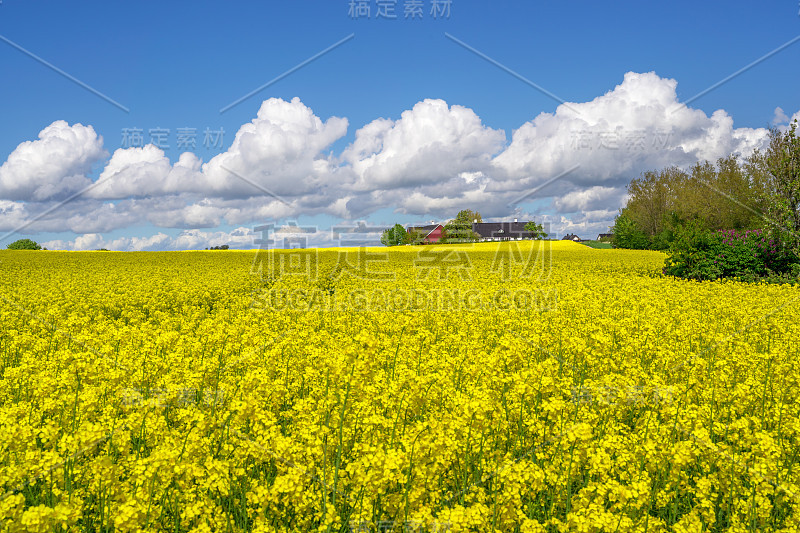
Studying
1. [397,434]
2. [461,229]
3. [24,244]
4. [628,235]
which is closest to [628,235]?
[628,235]

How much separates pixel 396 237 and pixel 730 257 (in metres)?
79.1

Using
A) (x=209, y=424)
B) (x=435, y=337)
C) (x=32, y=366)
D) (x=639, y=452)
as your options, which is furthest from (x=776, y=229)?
(x=32, y=366)

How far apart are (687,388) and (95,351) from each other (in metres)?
8.24

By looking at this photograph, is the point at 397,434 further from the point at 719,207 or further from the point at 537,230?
the point at 537,230

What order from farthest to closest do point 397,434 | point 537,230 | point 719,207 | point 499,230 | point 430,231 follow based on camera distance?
point 499,230, point 430,231, point 537,230, point 719,207, point 397,434

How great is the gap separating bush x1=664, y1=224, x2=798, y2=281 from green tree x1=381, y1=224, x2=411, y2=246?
249 feet

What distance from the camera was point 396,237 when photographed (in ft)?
323

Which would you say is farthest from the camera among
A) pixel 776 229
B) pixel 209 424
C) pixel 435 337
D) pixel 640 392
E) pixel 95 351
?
→ pixel 776 229

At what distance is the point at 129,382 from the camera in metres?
5.50

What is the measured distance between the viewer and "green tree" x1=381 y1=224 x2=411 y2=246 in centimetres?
9838

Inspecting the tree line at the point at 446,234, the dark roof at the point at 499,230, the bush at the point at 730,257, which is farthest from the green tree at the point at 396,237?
the bush at the point at 730,257

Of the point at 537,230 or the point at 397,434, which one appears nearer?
the point at 397,434

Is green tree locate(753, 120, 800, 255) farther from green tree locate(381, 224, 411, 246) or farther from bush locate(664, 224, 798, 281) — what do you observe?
green tree locate(381, 224, 411, 246)

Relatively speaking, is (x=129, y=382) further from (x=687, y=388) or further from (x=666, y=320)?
(x=666, y=320)
